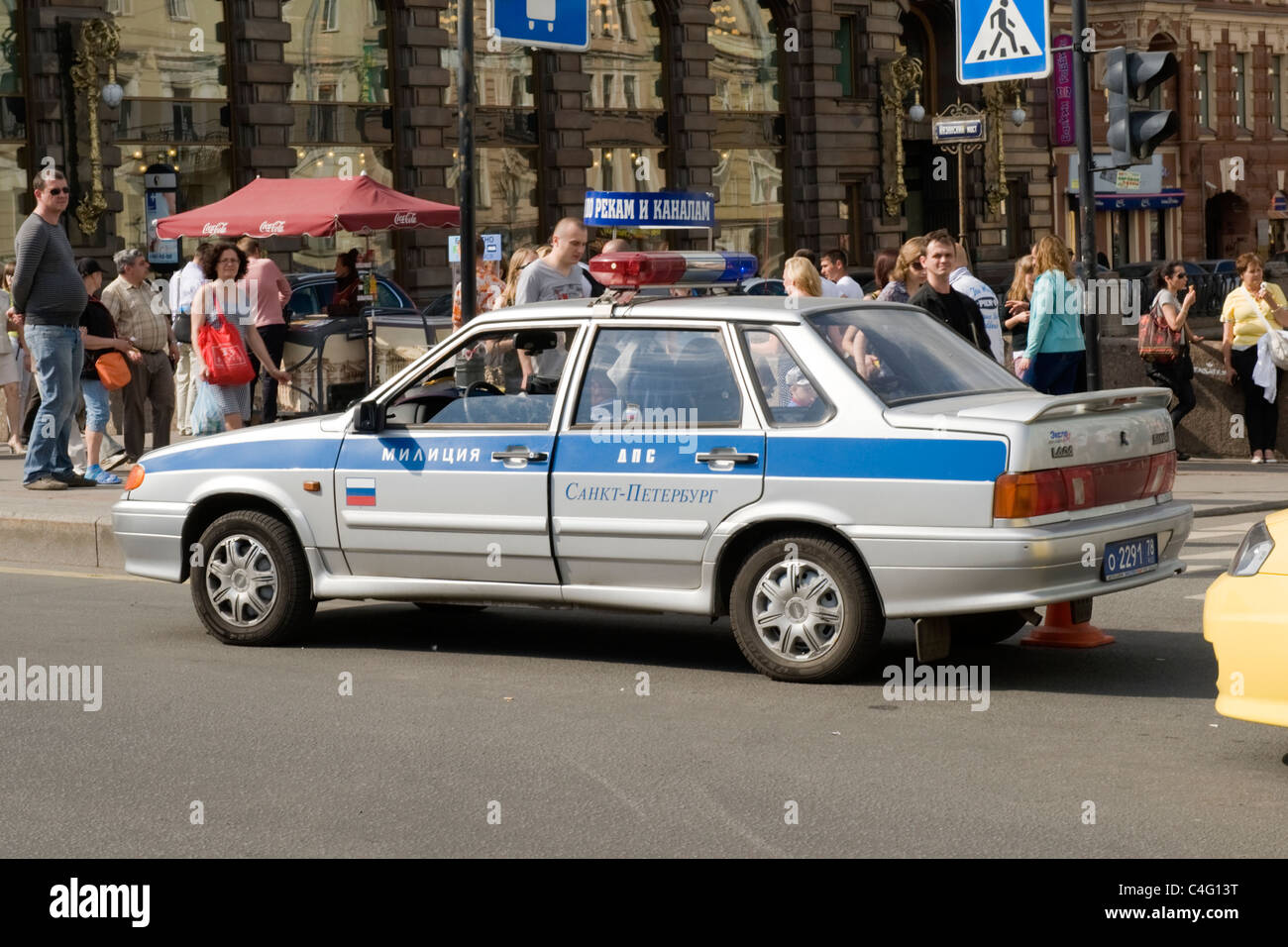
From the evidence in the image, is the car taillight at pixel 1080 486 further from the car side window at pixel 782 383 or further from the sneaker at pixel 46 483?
the sneaker at pixel 46 483

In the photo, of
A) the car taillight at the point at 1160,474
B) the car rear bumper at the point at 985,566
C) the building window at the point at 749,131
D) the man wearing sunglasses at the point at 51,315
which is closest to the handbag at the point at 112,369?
the man wearing sunglasses at the point at 51,315

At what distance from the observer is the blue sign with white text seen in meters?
13.5

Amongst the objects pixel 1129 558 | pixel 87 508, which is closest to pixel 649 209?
pixel 87 508

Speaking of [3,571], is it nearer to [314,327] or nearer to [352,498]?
[352,498]

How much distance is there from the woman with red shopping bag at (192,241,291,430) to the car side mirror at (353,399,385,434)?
6.00 metres

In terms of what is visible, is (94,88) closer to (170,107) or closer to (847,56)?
(170,107)

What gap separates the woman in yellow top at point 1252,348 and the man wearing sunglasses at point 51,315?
32.2ft

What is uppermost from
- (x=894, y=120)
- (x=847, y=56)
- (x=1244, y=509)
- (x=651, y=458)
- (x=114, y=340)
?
(x=847, y=56)

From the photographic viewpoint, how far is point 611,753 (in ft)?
23.0

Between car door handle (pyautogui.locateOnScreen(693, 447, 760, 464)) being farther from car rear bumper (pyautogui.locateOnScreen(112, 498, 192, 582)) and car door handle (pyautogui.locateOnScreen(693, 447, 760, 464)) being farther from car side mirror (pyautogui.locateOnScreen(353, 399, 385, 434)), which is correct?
car rear bumper (pyautogui.locateOnScreen(112, 498, 192, 582))

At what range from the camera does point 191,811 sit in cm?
625

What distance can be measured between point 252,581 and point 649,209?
519 centimetres

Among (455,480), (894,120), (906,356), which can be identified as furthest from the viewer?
(894,120)

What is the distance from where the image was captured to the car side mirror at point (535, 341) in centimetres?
896
